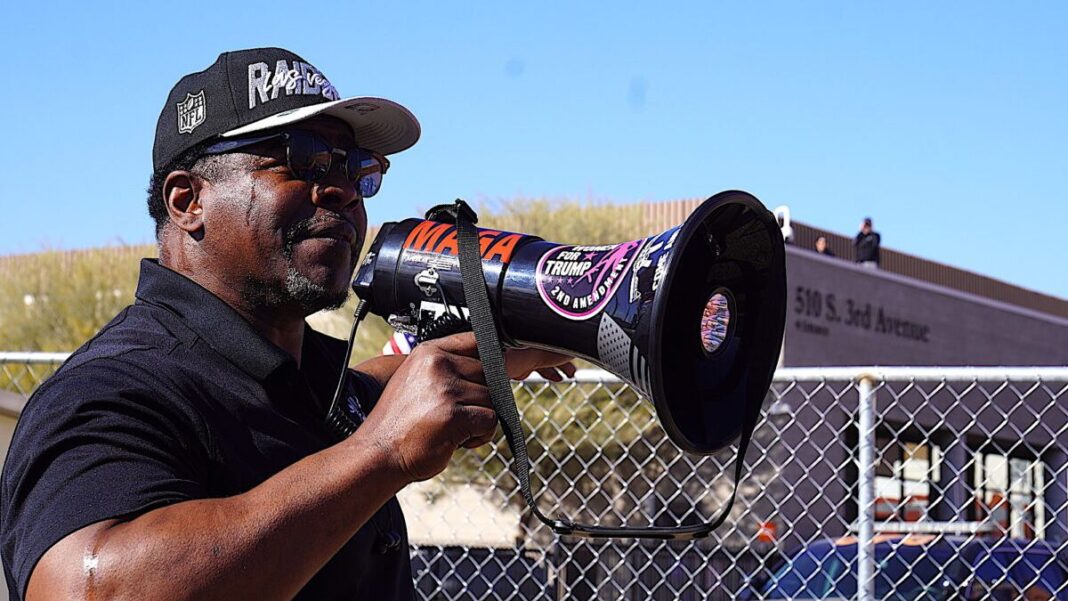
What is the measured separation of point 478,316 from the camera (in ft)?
6.65

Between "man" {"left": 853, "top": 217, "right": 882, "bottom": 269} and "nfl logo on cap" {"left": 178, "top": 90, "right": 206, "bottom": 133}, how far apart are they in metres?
22.8

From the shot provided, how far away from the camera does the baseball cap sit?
2.19 meters

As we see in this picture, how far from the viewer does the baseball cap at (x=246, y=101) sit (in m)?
2.19

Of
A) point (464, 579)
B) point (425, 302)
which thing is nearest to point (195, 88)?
point (425, 302)

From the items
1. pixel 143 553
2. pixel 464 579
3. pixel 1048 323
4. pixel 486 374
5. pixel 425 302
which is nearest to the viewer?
pixel 143 553

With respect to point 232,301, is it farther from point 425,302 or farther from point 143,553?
point 143,553

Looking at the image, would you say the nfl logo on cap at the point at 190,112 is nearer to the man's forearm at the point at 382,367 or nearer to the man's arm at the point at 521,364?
the man's arm at the point at 521,364

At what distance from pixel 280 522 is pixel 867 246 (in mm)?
23591

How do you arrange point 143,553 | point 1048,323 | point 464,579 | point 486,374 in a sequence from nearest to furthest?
point 143,553, point 486,374, point 464,579, point 1048,323

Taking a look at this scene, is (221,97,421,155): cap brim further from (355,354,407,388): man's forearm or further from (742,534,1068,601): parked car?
(742,534,1068,601): parked car

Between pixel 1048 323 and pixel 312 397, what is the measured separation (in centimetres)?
2868

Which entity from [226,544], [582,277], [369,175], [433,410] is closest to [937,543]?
[369,175]

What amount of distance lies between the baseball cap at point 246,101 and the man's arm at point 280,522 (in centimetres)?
54

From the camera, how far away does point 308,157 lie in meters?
2.21
